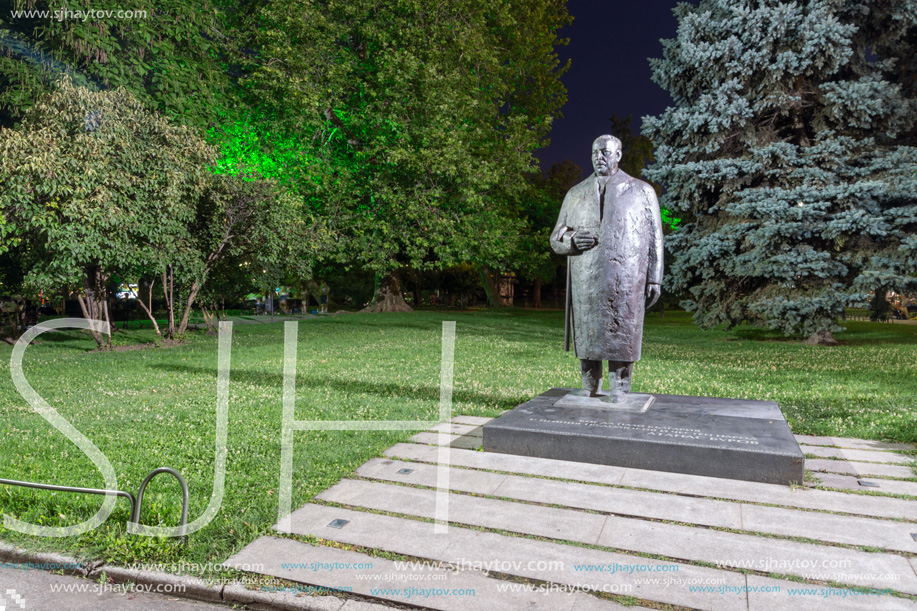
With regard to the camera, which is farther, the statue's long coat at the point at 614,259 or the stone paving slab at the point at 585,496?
the statue's long coat at the point at 614,259

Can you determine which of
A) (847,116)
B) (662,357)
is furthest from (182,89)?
(847,116)

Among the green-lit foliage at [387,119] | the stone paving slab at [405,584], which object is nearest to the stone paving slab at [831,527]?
the stone paving slab at [405,584]

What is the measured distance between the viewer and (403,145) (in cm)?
2170

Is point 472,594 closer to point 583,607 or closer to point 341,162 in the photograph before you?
point 583,607

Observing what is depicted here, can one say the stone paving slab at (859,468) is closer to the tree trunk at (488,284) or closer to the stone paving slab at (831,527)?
the stone paving slab at (831,527)

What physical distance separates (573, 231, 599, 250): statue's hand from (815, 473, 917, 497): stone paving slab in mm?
2779

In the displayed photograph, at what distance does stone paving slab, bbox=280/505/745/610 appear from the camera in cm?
324

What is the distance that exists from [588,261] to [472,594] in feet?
12.3

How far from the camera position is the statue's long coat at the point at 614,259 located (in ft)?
19.7

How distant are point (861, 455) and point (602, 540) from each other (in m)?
3.44

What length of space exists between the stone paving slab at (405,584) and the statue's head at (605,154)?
165 inches

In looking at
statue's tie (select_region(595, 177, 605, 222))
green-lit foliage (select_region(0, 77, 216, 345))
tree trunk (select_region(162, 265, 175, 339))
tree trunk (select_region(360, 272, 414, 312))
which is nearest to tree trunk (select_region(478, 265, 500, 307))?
tree trunk (select_region(360, 272, 414, 312))

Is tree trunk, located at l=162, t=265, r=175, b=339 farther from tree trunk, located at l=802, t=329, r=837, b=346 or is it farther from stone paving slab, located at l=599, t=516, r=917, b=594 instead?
tree trunk, located at l=802, t=329, r=837, b=346

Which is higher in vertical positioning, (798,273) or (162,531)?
(798,273)
